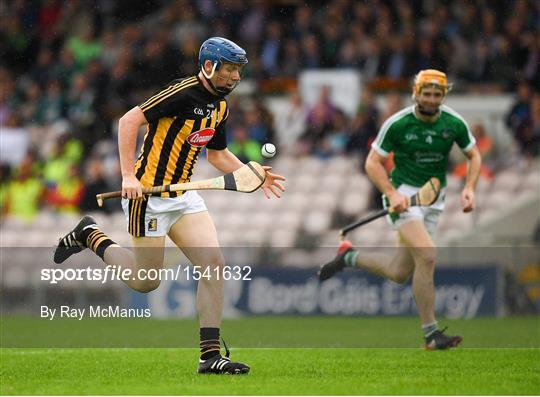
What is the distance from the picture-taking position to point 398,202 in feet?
34.7

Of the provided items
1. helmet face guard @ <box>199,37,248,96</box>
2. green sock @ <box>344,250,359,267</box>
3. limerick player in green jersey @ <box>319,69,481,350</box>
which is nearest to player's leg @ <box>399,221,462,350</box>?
limerick player in green jersey @ <box>319,69,481,350</box>

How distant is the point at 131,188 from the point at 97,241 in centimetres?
110

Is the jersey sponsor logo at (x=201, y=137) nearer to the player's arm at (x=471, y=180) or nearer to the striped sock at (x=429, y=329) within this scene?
the player's arm at (x=471, y=180)

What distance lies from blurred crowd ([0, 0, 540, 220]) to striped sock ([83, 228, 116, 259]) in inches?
312

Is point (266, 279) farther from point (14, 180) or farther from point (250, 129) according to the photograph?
point (14, 180)

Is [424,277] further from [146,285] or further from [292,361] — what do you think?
[146,285]

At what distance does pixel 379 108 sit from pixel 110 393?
11.0 meters

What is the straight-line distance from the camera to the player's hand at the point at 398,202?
10.6 meters

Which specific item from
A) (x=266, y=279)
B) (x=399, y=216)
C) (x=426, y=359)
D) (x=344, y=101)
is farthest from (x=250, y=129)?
(x=426, y=359)

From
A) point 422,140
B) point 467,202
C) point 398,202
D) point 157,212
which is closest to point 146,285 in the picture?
point 157,212

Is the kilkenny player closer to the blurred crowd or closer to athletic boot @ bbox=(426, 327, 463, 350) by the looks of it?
athletic boot @ bbox=(426, 327, 463, 350)

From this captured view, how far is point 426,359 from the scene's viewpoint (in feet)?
31.3

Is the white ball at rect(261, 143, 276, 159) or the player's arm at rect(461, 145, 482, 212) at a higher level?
the player's arm at rect(461, 145, 482, 212)

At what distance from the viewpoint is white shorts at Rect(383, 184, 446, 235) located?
35.1 feet
